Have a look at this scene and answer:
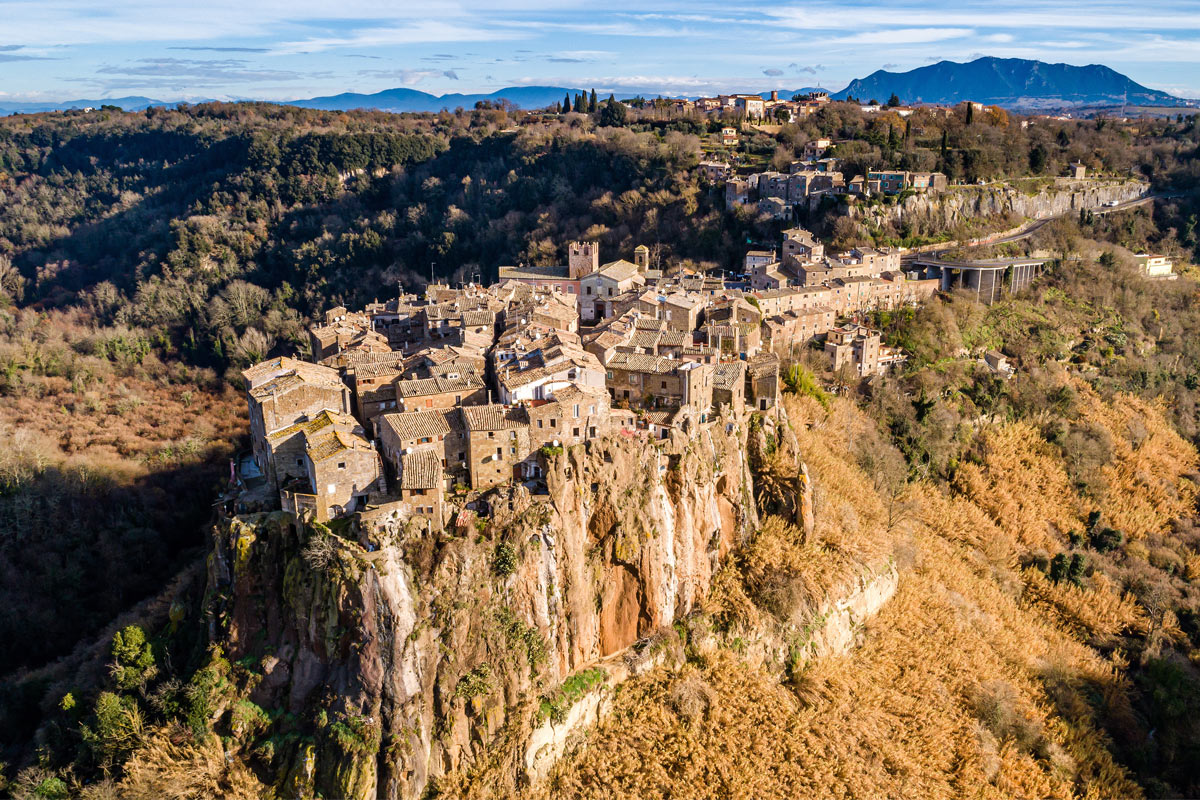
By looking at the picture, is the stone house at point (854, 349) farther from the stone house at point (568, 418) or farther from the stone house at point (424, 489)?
the stone house at point (424, 489)

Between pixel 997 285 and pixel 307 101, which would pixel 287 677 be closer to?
pixel 997 285

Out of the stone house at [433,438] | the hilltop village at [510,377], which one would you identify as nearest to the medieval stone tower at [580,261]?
the hilltop village at [510,377]

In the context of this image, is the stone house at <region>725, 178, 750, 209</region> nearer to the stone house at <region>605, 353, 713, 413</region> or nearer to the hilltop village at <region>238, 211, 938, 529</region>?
the hilltop village at <region>238, 211, 938, 529</region>

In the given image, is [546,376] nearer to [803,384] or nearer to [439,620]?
[439,620]

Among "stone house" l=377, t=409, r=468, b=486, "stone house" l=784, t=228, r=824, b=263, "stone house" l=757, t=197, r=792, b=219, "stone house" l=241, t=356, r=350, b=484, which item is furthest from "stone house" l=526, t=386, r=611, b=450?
"stone house" l=757, t=197, r=792, b=219

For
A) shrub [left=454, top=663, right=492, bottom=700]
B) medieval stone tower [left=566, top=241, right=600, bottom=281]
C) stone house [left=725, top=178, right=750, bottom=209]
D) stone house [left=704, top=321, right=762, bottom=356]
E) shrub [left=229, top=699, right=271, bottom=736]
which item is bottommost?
shrub [left=229, top=699, right=271, bottom=736]

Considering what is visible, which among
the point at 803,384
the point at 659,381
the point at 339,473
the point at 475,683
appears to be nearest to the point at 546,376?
the point at 659,381

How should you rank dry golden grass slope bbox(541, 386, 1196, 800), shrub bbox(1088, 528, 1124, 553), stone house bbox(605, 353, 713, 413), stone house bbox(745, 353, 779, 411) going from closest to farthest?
dry golden grass slope bbox(541, 386, 1196, 800) < stone house bbox(605, 353, 713, 413) < stone house bbox(745, 353, 779, 411) < shrub bbox(1088, 528, 1124, 553)
